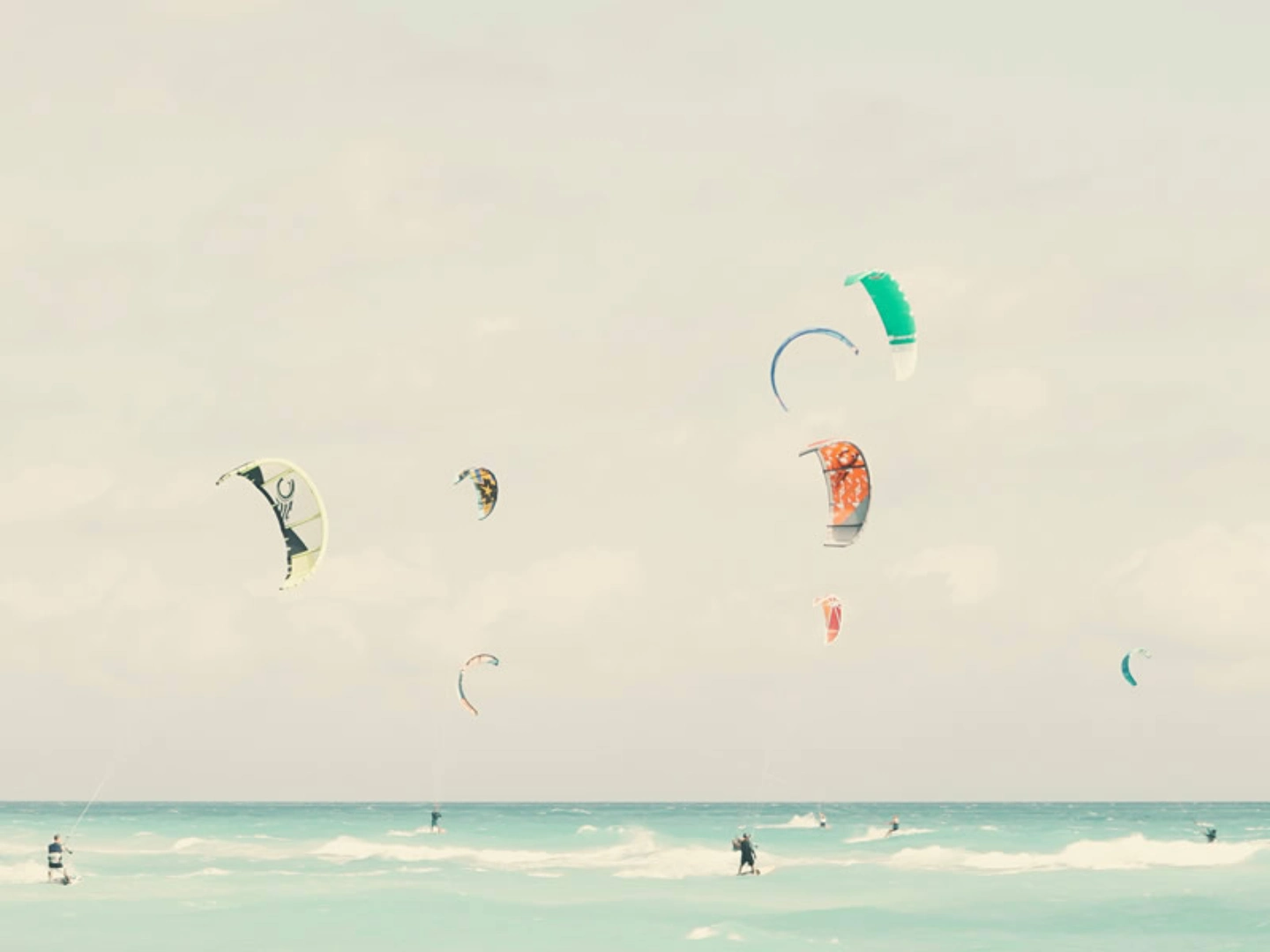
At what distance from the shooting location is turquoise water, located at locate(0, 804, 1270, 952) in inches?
898

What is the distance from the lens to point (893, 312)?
21.7 metres

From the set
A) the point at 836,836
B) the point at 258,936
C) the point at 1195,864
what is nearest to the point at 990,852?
the point at 1195,864

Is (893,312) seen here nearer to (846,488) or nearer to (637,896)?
(846,488)

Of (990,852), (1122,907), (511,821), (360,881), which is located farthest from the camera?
(511,821)

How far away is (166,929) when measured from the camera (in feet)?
78.3

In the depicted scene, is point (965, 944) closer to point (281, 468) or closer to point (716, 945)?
point (716, 945)

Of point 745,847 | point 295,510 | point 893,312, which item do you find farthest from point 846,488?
point 745,847

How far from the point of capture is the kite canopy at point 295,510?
2073 cm

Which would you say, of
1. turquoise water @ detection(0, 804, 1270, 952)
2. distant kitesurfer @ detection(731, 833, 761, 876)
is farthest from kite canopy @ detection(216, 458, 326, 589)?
distant kitesurfer @ detection(731, 833, 761, 876)

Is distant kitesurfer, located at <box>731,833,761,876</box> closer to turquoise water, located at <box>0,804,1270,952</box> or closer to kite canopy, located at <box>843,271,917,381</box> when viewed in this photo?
turquoise water, located at <box>0,804,1270,952</box>

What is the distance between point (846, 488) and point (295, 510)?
7870 millimetres

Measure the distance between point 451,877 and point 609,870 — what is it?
15.2 ft

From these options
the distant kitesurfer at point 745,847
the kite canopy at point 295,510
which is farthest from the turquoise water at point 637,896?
the kite canopy at point 295,510

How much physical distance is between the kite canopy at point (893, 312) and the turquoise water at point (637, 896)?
27.3ft
